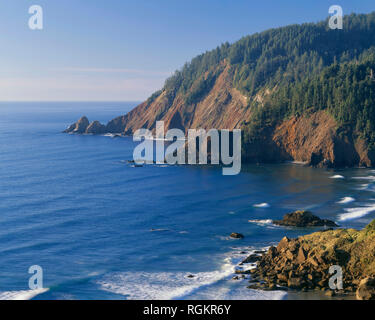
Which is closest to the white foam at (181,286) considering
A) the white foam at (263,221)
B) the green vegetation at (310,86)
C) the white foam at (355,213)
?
the white foam at (263,221)

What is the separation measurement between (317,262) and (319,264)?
0.27m

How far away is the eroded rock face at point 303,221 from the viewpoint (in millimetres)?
69375

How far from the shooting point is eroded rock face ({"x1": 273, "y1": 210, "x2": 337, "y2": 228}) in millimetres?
69375

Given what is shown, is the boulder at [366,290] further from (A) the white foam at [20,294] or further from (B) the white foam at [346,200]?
(B) the white foam at [346,200]

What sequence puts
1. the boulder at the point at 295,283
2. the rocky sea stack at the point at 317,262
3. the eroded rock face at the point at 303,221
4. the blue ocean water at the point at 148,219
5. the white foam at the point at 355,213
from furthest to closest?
1. the white foam at the point at 355,213
2. the eroded rock face at the point at 303,221
3. the blue ocean water at the point at 148,219
4. the rocky sea stack at the point at 317,262
5. the boulder at the point at 295,283

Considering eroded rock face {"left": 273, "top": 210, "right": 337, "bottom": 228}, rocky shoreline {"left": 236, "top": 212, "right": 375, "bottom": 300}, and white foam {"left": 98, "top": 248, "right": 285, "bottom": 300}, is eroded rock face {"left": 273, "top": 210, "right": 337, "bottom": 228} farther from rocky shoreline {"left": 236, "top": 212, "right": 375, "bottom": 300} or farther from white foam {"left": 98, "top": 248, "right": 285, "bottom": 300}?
white foam {"left": 98, "top": 248, "right": 285, "bottom": 300}

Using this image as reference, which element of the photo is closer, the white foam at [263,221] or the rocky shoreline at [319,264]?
the rocky shoreline at [319,264]

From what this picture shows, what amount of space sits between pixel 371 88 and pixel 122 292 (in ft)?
320

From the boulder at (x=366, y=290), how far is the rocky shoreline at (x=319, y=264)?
0.28 ft

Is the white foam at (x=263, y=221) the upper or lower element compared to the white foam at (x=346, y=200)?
lower

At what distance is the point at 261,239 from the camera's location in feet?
209

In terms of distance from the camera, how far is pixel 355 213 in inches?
2972
